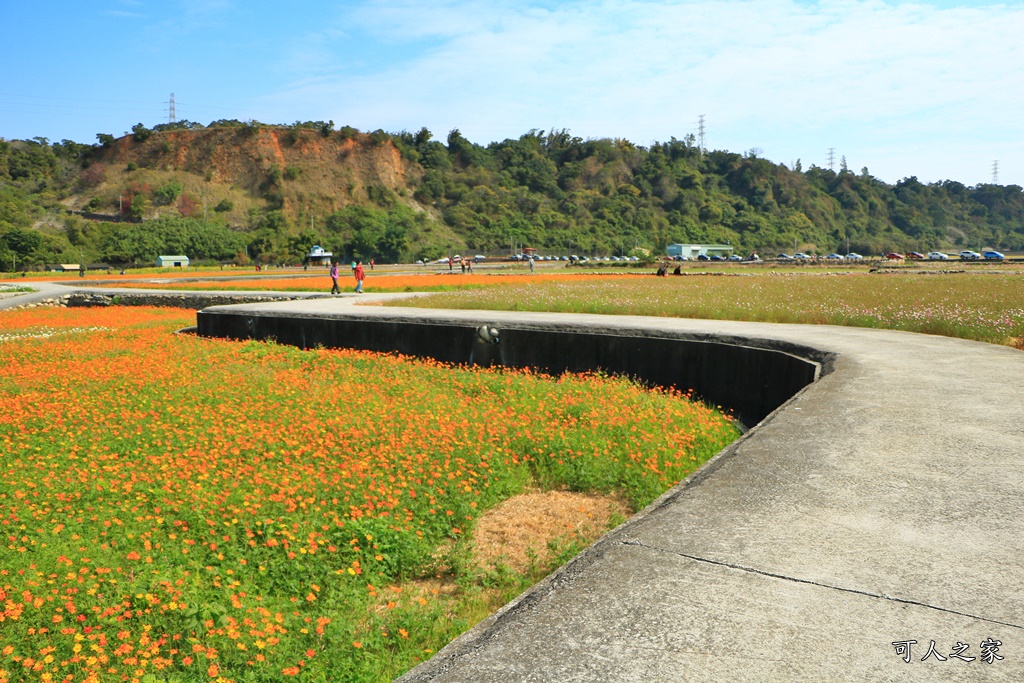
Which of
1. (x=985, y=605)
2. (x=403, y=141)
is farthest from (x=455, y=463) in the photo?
(x=403, y=141)

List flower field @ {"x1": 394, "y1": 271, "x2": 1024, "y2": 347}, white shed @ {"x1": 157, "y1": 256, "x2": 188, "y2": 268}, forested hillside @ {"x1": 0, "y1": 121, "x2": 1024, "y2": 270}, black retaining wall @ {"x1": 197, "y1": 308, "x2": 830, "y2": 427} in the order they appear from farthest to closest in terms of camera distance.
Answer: forested hillside @ {"x1": 0, "y1": 121, "x2": 1024, "y2": 270}
white shed @ {"x1": 157, "y1": 256, "x2": 188, "y2": 268}
flower field @ {"x1": 394, "y1": 271, "x2": 1024, "y2": 347}
black retaining wall @ {"x1": 197, "y1": 308, "x2": 830, "y2": 427}

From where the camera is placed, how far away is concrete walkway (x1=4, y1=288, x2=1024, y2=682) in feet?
9.38

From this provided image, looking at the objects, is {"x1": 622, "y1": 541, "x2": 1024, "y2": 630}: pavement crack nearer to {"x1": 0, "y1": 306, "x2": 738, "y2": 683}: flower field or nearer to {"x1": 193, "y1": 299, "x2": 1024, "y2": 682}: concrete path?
{"x1": 193, "y1": 299, "x2": 1024, "y2": 682}: concrete path

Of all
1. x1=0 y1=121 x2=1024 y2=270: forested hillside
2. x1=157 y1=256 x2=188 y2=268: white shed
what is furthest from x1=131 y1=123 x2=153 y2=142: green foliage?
x1=157 y1=256 x2=188 y2=268: white shed

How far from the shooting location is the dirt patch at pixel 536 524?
6812 millimetres

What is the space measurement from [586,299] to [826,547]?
1746 centimetres

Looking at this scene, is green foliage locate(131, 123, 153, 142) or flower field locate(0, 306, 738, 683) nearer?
flower field locate(0, 306, 738, 683)

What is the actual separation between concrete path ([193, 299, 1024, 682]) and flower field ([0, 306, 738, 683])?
1836 millimetres

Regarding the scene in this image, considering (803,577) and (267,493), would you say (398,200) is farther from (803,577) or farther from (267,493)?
(803,577)

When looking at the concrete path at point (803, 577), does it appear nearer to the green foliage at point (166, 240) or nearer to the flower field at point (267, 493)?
the flower field at point (267, 493)

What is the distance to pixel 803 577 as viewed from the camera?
3533 mm

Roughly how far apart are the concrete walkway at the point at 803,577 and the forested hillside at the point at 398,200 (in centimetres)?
8627

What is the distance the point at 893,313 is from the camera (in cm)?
1545

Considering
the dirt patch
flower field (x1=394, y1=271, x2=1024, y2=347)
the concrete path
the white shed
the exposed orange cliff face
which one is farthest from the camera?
the exposed orange cliff face
